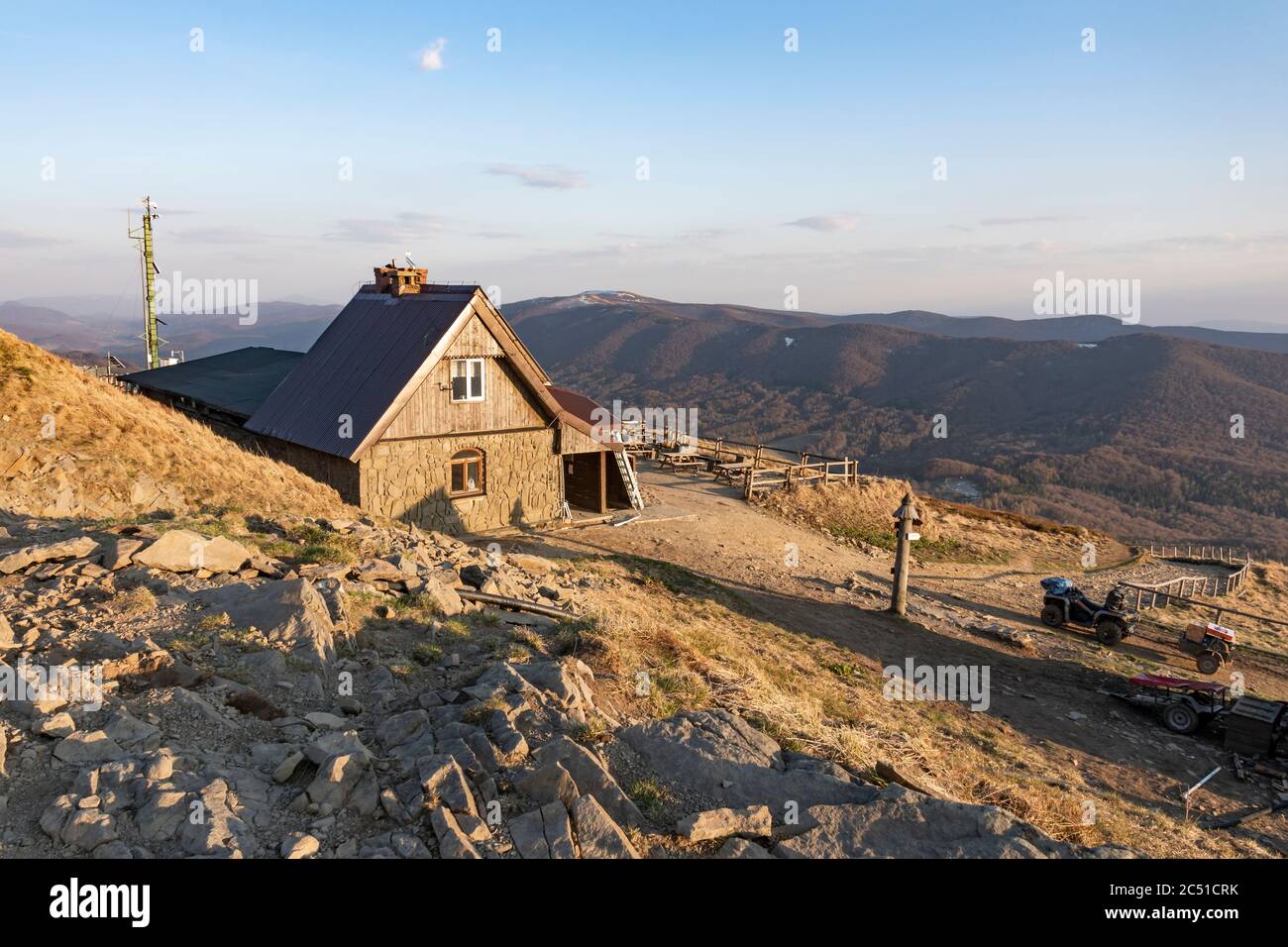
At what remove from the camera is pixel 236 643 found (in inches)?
307

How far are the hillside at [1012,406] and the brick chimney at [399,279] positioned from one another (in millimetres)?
57803

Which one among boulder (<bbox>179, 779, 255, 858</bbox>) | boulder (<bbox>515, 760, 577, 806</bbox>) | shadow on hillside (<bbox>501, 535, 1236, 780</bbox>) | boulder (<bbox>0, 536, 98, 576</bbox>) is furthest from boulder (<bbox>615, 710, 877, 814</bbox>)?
shadow on hillside (<bbox>501, 535, 1236, 780</bbox>)

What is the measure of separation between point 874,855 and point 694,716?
7.79 ft

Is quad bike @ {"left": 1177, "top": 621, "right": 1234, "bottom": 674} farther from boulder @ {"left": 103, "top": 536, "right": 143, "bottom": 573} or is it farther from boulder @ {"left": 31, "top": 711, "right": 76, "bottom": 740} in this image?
boulder @ {"left": 31, "top": 711, "right": 76, "bottom": 740}

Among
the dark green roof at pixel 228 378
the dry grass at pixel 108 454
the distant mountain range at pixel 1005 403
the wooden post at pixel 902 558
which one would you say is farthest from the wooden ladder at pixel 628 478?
the distant mountain range at pixel 1005 403

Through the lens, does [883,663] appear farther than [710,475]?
No

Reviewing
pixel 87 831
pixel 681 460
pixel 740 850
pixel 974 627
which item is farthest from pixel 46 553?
pixel 681 460

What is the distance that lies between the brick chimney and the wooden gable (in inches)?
146

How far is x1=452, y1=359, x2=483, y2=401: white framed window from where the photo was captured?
2109cm

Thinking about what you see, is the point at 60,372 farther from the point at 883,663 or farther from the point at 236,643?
the point at 883,663

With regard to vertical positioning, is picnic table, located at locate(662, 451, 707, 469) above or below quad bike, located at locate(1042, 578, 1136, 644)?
above

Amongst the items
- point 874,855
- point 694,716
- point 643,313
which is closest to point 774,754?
point 694,716

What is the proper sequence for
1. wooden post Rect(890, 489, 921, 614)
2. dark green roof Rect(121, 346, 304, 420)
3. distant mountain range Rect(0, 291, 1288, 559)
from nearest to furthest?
wooden post Rect(890, 489, 921, 614)
dark green roof Rect(121, 346, 304, 420)
distant mountain range Rect(0, 291, 1288, 559)

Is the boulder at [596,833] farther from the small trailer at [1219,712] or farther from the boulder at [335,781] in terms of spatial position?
the small trailer at [1219,712]
